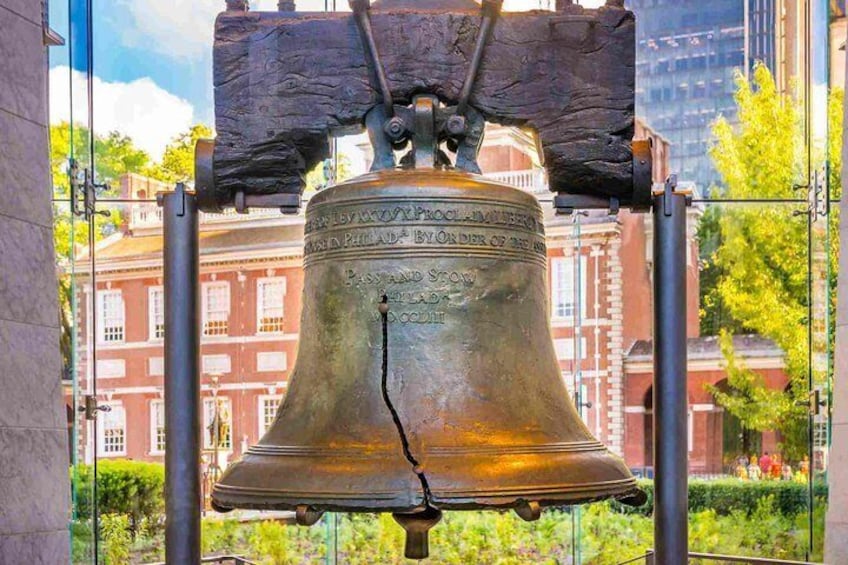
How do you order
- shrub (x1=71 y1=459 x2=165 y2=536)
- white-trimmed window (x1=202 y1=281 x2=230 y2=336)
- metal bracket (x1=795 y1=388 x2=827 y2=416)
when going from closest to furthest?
metal bracket (x1=795 y1=388 x2=827 y2=416) → shrub (x1=71 y1=459 x2=165 y2=536) → white-trimmed window (x1=202 y1=281 x2=230 y2=336)

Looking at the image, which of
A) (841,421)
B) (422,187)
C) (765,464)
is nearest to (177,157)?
(765,464)

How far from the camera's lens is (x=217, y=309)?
9211 millimetres

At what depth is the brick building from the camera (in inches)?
349

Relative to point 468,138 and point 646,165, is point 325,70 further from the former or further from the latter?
point 646,165

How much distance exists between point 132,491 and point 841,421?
4.63 meters

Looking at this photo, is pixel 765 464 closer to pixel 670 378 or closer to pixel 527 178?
pixel 527 178

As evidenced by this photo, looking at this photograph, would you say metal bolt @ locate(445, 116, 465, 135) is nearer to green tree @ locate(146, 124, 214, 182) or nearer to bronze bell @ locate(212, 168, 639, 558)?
bronze bell @ locate(212, 168, 639, 558)

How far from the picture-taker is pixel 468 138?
2908mm

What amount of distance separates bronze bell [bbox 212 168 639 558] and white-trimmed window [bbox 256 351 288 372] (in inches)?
244

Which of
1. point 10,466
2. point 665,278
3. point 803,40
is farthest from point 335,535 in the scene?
point 665,278

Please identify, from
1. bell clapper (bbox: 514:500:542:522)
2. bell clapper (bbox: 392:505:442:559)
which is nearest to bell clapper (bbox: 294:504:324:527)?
bell clapper (bbox: 392:505:442:559)

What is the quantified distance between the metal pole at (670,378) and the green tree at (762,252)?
570cm

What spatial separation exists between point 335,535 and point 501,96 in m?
6.41

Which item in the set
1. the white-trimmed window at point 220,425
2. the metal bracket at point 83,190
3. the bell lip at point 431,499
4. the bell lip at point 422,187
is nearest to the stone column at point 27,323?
the bell lip at point 431,499
